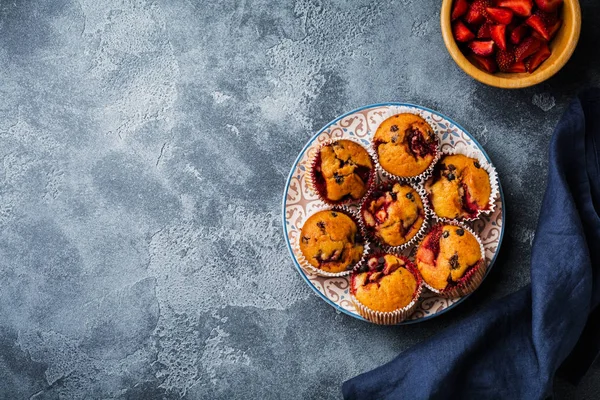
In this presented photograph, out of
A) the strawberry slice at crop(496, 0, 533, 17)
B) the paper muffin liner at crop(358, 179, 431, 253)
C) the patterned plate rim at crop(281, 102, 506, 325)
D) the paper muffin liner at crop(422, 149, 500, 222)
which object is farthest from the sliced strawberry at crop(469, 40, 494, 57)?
the paper muffin liner at crop(358, 179, 431, 253)

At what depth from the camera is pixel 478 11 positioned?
2273 millimetres

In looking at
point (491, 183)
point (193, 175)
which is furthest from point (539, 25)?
point (193, 175)

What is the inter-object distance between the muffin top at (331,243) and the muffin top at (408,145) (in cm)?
29

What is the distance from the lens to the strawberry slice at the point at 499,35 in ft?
7.38

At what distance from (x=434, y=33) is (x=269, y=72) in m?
0.69

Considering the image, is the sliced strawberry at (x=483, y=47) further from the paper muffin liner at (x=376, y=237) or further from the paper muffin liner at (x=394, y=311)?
the paper muffin liner at (x=394, y=311)

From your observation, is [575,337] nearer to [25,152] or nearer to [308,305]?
[308,305]

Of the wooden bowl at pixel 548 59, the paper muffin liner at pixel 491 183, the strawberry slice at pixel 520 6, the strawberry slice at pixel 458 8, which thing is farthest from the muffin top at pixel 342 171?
the strawberry slice at pixel 520 6

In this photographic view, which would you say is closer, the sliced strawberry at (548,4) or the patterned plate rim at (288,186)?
the sliced strawberry at (548,4)

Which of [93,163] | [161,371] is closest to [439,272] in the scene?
[161,371]

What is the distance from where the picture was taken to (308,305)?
99.1 inches

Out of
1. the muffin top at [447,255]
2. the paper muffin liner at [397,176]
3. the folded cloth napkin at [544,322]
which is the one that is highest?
the paper muffin liner at [397,176]

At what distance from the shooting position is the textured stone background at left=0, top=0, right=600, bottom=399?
2.51 metres

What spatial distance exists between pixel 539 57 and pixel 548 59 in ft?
0.11
